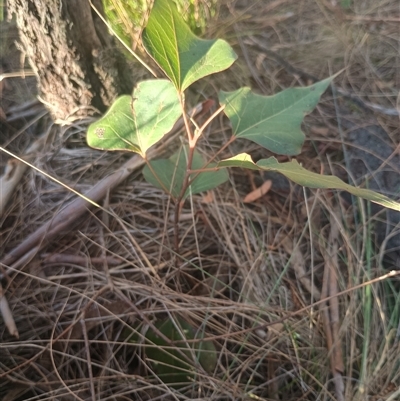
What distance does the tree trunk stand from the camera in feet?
3.04

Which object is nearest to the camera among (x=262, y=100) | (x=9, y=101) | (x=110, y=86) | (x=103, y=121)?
(x=103, y=121)

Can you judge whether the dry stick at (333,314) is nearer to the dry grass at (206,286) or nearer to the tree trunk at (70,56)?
the dry grass at (206,286)

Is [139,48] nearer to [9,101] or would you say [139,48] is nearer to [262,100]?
[262,100]

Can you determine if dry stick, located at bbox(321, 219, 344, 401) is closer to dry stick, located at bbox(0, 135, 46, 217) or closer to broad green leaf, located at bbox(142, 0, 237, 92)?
broad green leaf, located at bbox(142, 0, 237, 92)

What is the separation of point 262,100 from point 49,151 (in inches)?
23.7

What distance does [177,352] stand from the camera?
2.86 ft

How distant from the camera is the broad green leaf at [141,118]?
0.78 m

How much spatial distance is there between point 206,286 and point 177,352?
0.16 meters

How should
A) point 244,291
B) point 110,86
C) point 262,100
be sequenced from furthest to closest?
1. point 110,86
2. point 244,291
3. point 262,100

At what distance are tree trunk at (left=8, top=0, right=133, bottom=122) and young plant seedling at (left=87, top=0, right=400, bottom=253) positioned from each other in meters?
0.29

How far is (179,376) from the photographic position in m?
0.86

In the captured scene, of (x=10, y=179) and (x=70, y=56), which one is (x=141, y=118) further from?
(x=10, y=179)

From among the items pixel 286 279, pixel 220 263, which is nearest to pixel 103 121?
pixel 220 263


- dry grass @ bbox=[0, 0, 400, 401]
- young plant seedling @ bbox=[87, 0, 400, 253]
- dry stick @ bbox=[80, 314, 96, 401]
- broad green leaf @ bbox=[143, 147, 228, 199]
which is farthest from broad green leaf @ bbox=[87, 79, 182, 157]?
dry stick @ bbox=[80, 314, 96, 401]
